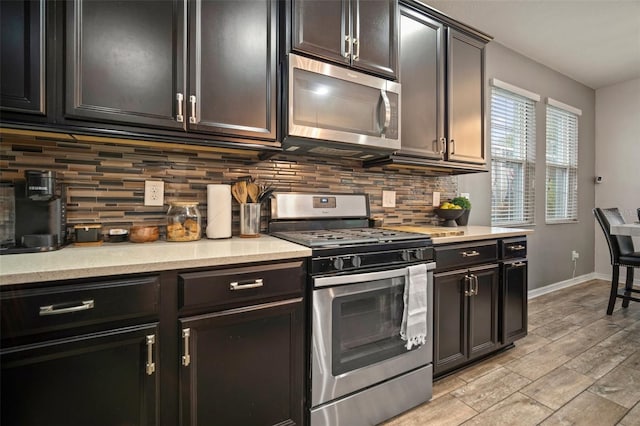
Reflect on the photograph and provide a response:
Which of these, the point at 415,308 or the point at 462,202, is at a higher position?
the point at 462,202

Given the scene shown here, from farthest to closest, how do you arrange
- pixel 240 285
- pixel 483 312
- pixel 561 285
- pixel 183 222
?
pixel 561 285, pixel 483 312, pixel 183 222, pixel 240 285

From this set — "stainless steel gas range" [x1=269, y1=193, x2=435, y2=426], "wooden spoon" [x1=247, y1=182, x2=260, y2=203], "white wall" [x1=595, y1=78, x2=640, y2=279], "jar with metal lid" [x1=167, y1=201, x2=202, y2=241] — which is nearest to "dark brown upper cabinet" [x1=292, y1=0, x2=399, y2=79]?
"wooden spoon" [x1=247, y1=182, x2=260, y2=203]

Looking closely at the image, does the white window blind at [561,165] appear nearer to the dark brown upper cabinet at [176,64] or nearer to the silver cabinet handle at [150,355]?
the dark brown upper cabinet at [176,64]

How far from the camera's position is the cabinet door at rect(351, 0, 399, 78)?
175 cm

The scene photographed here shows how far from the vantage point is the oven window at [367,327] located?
Result: 143 centimetres

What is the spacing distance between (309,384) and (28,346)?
3.38 feet

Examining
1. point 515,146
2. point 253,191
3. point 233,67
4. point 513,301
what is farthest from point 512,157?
point 233,67

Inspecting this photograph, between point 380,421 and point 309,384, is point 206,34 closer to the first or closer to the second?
point 309,384

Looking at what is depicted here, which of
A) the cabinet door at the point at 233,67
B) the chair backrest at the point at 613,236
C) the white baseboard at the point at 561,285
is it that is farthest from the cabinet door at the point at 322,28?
the white baseboard at the point at 561,285

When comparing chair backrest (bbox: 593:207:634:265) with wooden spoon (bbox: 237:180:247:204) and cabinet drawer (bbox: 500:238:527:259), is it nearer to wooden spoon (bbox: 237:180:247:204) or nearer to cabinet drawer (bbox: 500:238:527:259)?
cabinet drawer (bbox: 500:238:527:259)

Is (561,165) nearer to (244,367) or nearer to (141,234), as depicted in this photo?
(244,367)

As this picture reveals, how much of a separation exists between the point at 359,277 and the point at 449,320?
844 millimetres

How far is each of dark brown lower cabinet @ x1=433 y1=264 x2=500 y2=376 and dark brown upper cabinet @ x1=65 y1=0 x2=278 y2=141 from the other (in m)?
1.45

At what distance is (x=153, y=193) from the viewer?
5.11 feet
